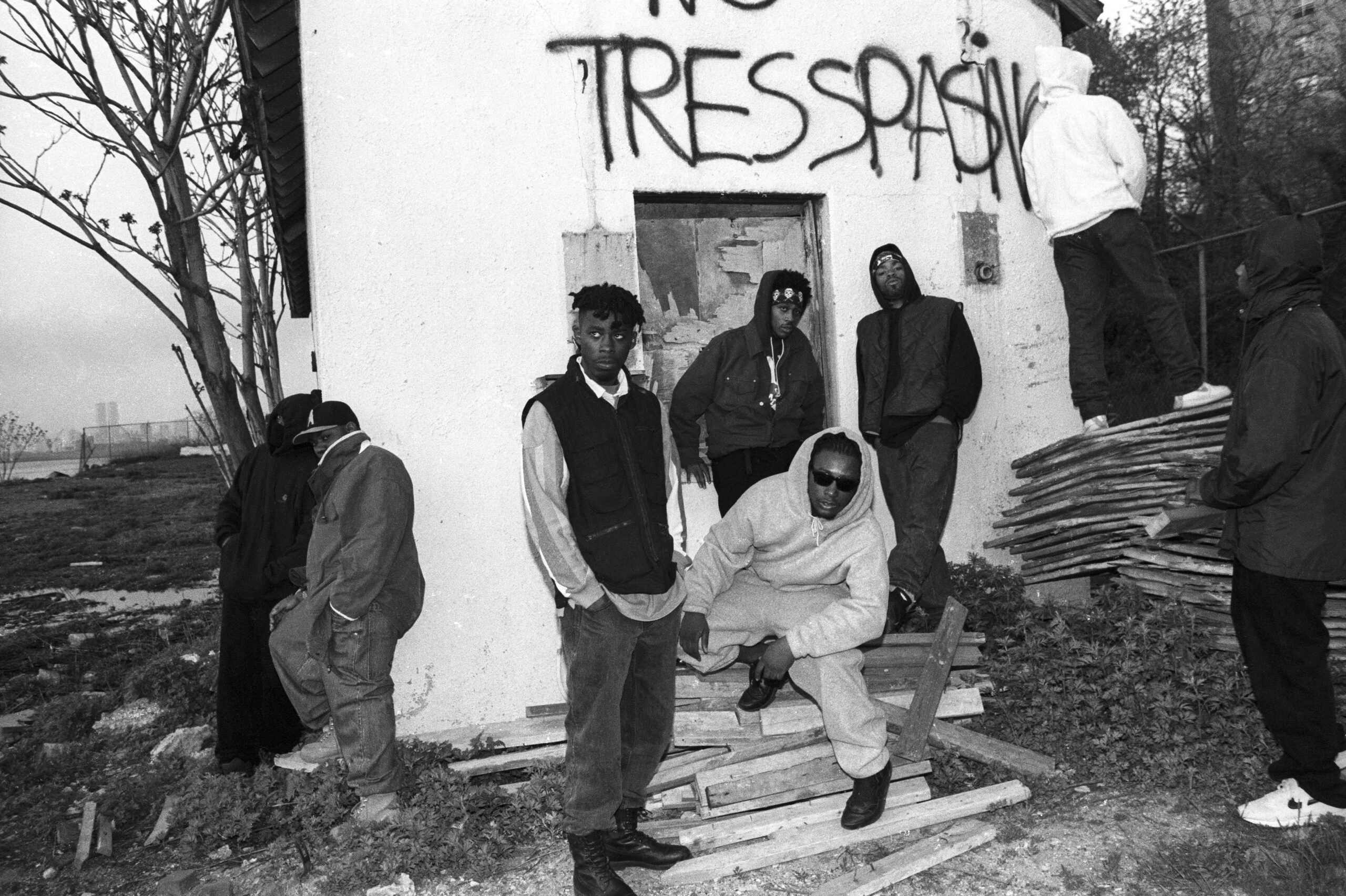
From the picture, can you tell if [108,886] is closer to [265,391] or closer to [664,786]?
[664,786]

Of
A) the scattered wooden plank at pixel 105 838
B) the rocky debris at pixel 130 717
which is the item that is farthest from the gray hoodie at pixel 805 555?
the rocky debris at pixel 130 717

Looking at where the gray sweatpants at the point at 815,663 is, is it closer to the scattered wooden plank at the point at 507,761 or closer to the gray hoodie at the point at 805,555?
the gray hoodie at the point at 805,555

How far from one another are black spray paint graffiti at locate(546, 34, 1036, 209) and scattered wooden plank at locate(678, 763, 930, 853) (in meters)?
3.51

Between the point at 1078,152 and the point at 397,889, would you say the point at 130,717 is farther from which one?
the point at 1078,152

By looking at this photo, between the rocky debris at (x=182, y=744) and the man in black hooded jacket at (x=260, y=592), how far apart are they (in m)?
0.92

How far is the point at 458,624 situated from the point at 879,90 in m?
4.03

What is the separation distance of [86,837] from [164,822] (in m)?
0.34

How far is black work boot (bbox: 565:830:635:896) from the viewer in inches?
132

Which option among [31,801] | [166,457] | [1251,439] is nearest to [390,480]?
[31,801]

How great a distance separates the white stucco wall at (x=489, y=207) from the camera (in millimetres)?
5043

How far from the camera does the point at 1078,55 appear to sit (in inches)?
221

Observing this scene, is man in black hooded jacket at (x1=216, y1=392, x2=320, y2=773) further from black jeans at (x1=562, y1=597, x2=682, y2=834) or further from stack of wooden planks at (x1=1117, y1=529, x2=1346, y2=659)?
stack of wooden planks at (x1=1117, y1=529, x2=1346, y2=659)

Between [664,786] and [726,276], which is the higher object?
[726,276]

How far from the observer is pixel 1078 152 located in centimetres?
537
